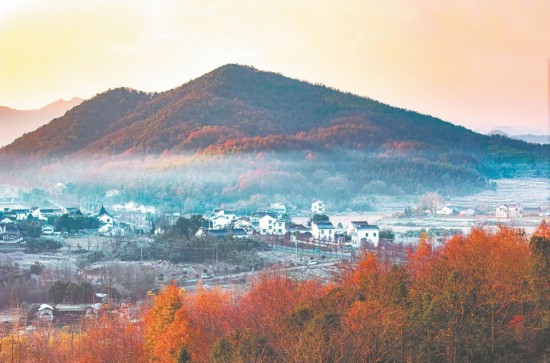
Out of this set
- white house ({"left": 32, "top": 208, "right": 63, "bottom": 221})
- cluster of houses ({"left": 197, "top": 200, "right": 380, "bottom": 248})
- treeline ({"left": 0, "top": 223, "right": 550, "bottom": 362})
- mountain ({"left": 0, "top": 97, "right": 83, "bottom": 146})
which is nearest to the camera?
treeline ({"left": 0, "top": 223, "right": 550, "bottom": 362})

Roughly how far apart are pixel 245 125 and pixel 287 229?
848 inches

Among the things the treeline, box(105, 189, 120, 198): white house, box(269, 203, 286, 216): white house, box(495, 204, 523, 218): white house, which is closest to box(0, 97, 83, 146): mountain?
box(105, 189, 120, 198): white house

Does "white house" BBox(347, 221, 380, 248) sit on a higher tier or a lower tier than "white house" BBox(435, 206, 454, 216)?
lower

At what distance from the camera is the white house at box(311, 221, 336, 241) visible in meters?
21.6

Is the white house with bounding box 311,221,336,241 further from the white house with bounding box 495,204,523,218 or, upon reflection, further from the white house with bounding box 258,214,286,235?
the white house with bounding box 495,204,523,218

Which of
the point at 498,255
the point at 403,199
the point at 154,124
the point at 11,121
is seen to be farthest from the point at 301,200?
the point at 11,121

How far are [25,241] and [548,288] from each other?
16.7 meters

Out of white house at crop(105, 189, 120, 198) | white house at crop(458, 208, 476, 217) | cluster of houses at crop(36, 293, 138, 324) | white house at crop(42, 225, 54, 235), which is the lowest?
cluster of houses at crop(36, 293, 138, 324)

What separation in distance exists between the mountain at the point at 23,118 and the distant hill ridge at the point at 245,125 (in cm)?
272

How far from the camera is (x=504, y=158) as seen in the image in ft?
132

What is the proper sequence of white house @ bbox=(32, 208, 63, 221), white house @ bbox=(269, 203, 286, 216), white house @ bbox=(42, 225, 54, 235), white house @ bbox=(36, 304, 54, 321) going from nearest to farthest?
white house @ bbox=(36, 304, 54, 321) < white house @ bbox=(42, 225, 54, 235) < white house @ bbox=(32, 208, 63, 221) < white house @ bbox=(269, 203, 286, 216)

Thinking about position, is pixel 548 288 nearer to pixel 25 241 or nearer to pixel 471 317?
pixel 471 317

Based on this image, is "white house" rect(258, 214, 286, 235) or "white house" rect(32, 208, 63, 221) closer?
"white house" rect(258, 214, 286, 235)

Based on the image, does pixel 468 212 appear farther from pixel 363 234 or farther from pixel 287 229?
pixel 363 234
